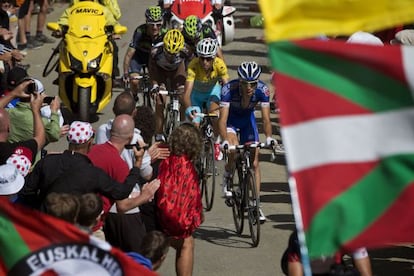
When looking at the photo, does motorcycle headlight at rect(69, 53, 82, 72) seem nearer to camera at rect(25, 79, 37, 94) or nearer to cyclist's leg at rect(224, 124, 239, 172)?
cyclist's leg at rect(224, 124, 239, 172)

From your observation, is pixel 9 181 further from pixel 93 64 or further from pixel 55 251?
pixel 93 64

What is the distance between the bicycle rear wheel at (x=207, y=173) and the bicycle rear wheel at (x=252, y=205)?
92 cm

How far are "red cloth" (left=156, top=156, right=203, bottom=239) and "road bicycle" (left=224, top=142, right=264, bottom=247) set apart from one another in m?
2.18

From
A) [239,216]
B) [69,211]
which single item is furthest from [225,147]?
[69,211]

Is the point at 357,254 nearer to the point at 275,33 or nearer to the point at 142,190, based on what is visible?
the point at 142,190

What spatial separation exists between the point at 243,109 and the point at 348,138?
700cm

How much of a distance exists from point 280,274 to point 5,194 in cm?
357

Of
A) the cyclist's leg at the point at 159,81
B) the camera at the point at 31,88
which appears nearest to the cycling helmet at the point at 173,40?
the cyclist's leg at the point at 159,81

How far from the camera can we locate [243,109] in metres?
12.8

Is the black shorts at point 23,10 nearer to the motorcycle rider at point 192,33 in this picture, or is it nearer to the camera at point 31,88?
the motorcycle rider at point 192,33

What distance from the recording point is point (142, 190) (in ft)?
30.1

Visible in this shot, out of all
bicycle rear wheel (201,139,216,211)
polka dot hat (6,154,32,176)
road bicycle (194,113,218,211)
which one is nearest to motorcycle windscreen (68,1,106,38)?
road bicycle (194,113,218,211)

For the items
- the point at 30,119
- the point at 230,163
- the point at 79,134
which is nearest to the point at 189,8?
the point at 230,163

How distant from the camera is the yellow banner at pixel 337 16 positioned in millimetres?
5676
